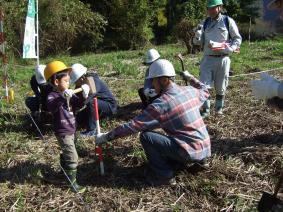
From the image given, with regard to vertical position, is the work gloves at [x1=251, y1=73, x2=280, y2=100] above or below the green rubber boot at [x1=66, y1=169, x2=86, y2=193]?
above

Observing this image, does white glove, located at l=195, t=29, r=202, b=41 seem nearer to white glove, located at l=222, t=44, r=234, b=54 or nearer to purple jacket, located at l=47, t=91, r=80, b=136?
white glove, located at l=222, t=44, r=234, b=54

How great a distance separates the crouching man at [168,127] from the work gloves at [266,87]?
3.19 ft

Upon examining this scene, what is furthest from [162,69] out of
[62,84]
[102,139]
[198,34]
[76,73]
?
[198,34]

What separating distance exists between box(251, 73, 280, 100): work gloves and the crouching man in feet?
3.19

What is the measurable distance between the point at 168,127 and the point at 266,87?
1.24 meters

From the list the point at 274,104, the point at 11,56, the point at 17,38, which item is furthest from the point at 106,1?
the point at 274,104

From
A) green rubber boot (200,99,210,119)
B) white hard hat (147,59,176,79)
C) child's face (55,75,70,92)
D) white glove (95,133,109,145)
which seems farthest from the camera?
A: green rubber boot (200,99,210,119)

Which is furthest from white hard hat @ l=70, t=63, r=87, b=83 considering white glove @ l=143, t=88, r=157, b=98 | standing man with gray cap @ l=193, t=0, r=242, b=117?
standing man with gray cap @ l=193, t=0, r=242, b=117

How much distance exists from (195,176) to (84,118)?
7.59 feet

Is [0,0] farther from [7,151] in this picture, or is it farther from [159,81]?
[159,81]

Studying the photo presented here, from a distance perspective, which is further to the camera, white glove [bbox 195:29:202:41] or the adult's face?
white glove [bbox 195:29:202:41]

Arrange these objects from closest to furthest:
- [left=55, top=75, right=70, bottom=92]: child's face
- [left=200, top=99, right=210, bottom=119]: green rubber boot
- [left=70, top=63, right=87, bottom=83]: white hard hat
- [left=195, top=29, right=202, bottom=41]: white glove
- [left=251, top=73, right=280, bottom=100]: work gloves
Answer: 1. [left=251, top=73, right=280, bottom=100]: work gloves
2. [left=55, top=75, right=70, bottom=92]: child's face
3. [left=70, top=63, right=87, bottom=83]: white hard hat
4. [left=200, top=99, right=210, bottom=119]: green rubber boot
5. [left=195, top=29, right=202, bottom=41]: white glove

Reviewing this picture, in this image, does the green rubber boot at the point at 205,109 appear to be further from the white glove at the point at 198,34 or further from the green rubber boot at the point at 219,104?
the white glove at the point at 198,34

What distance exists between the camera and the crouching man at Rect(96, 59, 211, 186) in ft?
13.2
